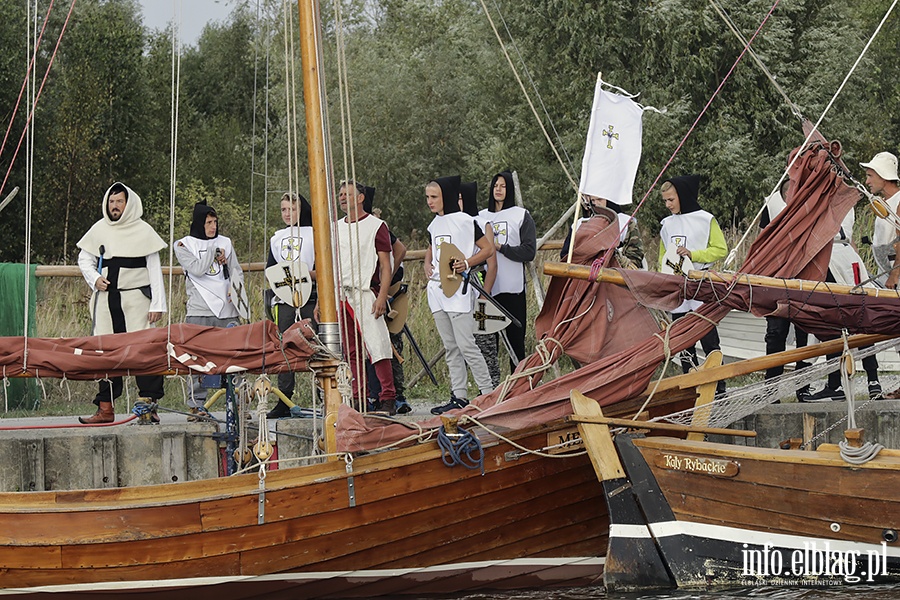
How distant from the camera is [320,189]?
9031mm

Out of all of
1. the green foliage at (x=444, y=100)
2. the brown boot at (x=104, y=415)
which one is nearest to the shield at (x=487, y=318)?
the brown boot at (x=104, y=415)

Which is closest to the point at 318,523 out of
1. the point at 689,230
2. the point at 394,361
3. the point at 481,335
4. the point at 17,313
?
the point at 481,335

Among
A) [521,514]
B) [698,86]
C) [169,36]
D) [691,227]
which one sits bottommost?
[521,514]

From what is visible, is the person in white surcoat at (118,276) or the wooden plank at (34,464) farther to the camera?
the person in white surcoat at (118,276)

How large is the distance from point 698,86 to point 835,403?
486 inches

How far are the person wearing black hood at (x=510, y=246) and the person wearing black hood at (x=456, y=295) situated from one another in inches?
10.1

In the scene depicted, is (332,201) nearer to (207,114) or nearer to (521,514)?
(521,514)

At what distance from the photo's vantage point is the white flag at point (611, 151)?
9.23 metres

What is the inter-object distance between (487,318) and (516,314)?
290 millimetres

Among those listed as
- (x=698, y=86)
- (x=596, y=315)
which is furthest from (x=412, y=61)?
(x=596, y=315)

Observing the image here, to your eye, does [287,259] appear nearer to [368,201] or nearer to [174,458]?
[368,201]

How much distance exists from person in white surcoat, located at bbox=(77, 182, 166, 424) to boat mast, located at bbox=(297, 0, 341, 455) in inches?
96.3

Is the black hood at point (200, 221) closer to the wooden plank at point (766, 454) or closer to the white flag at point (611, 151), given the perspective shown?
the white flag at point (611, 151)

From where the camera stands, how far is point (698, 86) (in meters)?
22.4
